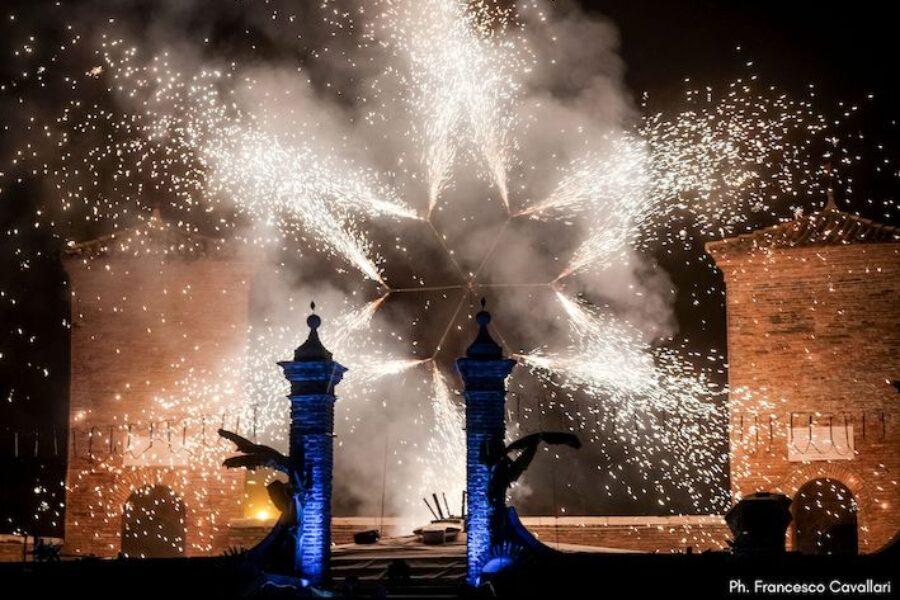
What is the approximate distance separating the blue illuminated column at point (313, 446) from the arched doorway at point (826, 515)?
979cm

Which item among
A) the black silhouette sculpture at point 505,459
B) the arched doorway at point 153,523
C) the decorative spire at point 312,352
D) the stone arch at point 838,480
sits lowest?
the arched doorway at point 153,523

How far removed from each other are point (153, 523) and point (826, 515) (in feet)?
40.6

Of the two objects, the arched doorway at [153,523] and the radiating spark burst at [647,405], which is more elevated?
the radiating spark burst at [647,405]

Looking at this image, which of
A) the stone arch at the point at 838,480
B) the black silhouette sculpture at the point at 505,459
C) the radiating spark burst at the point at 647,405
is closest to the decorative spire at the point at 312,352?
the black silhouette sculpture at the point at 505,459

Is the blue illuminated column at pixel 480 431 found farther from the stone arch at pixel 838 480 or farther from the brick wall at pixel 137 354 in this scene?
the brick wall at pixel 137 354

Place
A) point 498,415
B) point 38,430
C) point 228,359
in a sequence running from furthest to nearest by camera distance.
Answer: point 38,430 → point 228,359 → point 498,415

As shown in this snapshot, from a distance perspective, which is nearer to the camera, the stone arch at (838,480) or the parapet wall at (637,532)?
the parapet wall at (637,532)

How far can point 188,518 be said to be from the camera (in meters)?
20.3

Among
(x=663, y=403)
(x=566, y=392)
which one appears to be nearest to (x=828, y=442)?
(x=663, y=403)

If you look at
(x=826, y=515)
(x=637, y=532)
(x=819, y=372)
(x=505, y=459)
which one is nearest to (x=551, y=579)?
(x=505, y=459)

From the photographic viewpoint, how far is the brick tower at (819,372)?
19016mm

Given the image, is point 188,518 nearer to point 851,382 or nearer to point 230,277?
point 230,277

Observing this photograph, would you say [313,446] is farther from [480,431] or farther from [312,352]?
[480,431]

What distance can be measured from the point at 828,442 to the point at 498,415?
29.5 feet
